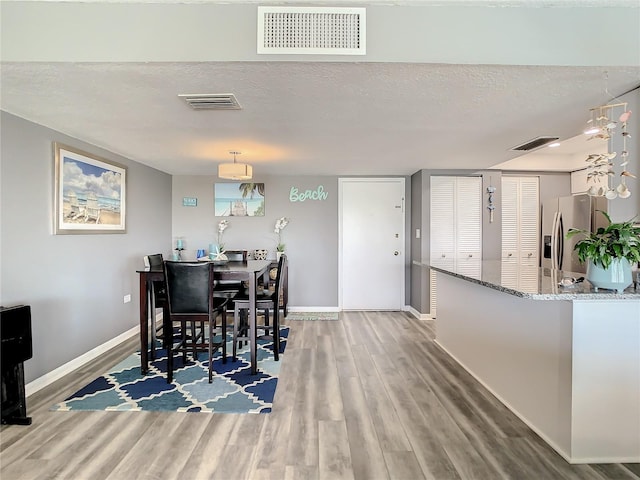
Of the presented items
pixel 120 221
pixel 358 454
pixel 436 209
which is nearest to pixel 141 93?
pixel 120 221

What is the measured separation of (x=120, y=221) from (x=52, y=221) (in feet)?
3.18

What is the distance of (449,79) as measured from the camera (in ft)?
6.12

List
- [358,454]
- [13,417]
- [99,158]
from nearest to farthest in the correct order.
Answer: [358,454], [13,417], [99,158]

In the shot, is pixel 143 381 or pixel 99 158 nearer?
pixel 143 381

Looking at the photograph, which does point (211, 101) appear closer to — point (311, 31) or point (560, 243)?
point (311, 31)

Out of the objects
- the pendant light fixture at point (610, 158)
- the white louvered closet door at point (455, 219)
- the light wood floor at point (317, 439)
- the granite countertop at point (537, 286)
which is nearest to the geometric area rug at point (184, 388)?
the light wood floor at point (317, 439)

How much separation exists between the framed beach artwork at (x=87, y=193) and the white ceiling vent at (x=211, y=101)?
62.6 inches

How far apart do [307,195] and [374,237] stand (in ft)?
4.01

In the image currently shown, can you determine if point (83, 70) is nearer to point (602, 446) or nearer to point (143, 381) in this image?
point (143, 381)

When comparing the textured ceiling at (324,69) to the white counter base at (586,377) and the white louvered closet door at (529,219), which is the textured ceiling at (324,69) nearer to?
the white counter base at (586,377)

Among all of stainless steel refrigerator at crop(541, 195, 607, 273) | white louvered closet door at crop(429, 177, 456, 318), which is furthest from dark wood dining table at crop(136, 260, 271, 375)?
stainless steel refrigerator at crop(541, 195, 607, 273)

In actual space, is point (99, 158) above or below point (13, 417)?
above

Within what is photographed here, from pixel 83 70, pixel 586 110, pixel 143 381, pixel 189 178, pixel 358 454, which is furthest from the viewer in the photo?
pixel 189 178

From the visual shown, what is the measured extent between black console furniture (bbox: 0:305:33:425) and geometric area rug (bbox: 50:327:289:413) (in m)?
0.23
